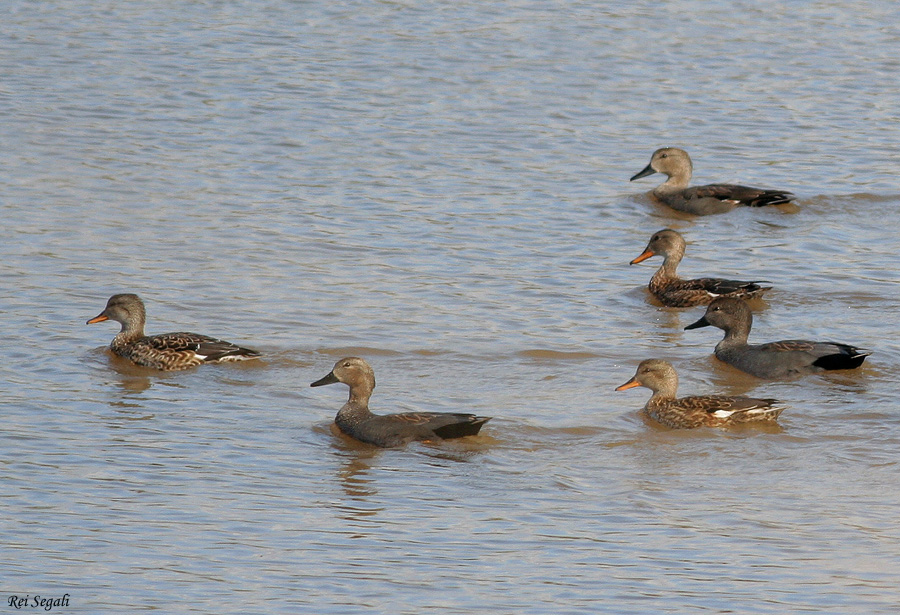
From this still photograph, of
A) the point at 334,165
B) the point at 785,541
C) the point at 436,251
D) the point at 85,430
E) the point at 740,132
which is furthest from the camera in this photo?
the point at 740,132

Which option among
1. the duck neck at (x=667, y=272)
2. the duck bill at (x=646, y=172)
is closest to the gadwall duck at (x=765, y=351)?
the duck neck at (x=667, y=272)

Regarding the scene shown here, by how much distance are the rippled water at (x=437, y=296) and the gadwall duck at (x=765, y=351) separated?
5.8 inches

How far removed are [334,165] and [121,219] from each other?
2.94m

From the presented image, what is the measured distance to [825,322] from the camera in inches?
525

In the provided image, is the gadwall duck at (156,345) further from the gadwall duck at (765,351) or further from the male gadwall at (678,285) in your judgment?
the male gadwall at (678,285)

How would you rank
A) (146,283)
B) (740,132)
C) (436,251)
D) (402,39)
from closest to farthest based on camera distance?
(146,283), (436,251), (740,132), (402,39)

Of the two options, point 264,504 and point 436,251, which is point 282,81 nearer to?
point 436,251

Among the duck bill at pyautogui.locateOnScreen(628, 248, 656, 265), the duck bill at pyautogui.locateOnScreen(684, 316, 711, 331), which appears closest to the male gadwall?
the duck bill at pyautogui.locateOnScreen(628, 248, 656, 265)

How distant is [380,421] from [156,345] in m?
2.42

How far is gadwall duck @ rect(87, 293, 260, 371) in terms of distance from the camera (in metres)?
11.8

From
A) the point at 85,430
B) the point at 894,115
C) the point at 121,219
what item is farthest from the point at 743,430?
the point at 894,115

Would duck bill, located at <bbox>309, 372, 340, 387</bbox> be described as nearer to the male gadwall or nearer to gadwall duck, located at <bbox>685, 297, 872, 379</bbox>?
gadwall duck, located at <bbox>685, 297, 872, 379</bbox>

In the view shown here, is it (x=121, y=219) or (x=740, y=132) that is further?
(x=740, y=132)

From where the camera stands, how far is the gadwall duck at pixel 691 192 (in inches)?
662
